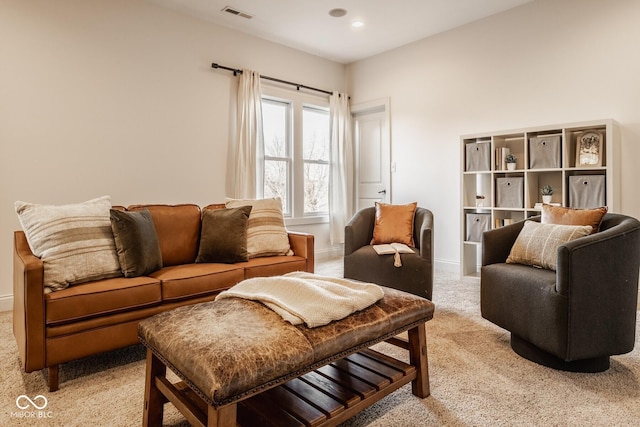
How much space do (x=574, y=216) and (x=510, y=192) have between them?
135 cm

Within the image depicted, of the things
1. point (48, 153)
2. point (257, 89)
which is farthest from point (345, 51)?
point (48, 153)

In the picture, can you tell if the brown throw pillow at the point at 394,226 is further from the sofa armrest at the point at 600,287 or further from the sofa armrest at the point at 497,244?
the sofa armrest at the point at 600,287

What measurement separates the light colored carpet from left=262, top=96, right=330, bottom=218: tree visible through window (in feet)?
9.50

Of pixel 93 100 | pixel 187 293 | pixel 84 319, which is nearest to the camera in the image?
pixel 84 319

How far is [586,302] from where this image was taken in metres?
1.92

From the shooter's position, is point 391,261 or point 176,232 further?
point 391,261

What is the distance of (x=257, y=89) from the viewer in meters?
4.48

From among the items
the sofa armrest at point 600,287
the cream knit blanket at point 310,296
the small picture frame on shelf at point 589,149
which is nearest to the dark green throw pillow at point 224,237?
the cream knit blanket at point 310,296

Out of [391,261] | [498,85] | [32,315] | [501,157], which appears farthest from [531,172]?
[32,315]

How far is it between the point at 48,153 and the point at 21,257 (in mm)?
1598

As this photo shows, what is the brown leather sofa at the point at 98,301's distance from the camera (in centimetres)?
184

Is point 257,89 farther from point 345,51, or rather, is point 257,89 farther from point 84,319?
point 84,319

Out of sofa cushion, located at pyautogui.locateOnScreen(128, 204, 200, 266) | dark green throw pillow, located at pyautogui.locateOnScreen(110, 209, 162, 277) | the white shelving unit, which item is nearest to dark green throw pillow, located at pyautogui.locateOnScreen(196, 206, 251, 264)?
sofa cushion, located at pyautogui.locateOnScreen(128, 204, 200, 266)

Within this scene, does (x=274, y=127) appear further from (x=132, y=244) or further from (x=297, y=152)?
(x=132, y=244)
